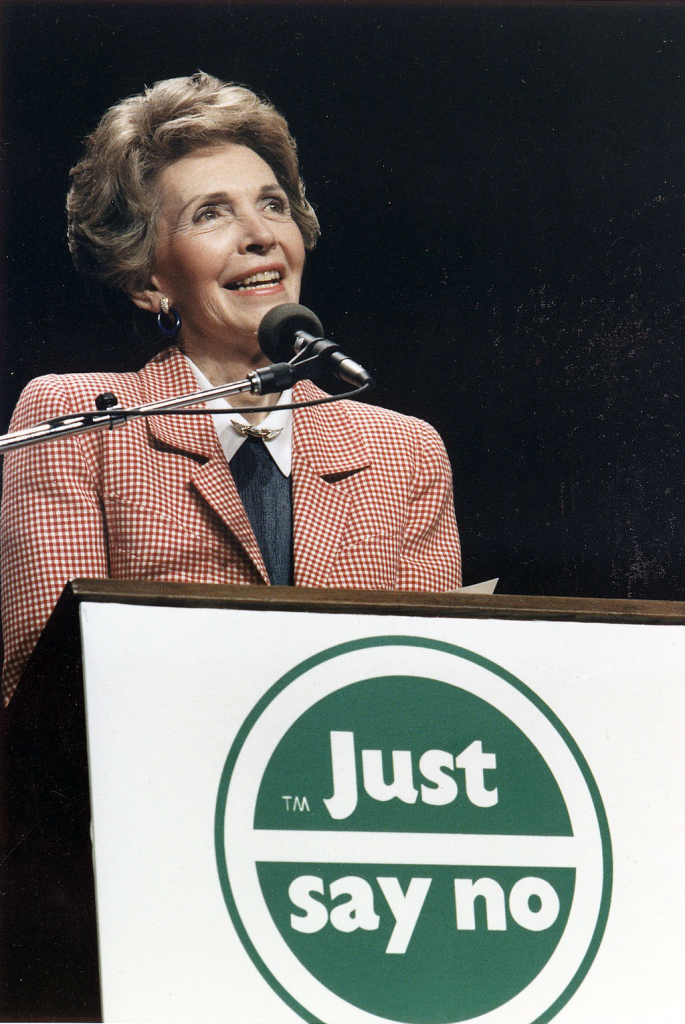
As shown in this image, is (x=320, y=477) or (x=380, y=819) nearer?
(x=380, y=819)

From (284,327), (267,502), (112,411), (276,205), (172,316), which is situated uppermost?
(276,205)

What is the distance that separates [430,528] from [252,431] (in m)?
0.44

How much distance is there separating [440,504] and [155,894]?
Answer: 135 cm

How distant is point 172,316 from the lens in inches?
110

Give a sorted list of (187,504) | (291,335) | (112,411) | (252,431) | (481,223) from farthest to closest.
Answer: (481,223) < (252,431) < (187,504) < (291,335) < (112,411)

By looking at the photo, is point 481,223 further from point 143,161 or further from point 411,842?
point 411,842

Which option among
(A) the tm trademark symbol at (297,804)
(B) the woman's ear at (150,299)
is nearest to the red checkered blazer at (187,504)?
(B) the woman's ear at (150,299)

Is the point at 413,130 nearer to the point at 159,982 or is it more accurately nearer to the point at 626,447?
the point at 626,447

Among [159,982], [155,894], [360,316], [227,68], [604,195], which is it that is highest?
[227,68]

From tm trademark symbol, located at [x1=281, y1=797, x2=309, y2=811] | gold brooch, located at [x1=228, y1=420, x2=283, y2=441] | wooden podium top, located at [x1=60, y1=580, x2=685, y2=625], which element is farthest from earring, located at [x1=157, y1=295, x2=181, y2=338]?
tm trademark symbol, located at [x1=281, y1=797, x2=309, y2=811]

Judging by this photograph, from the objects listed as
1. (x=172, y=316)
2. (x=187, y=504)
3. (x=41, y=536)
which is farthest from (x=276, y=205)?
(x=41, y=536)

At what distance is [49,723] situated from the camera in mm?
1808

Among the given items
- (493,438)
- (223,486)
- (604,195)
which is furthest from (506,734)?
(604,195)

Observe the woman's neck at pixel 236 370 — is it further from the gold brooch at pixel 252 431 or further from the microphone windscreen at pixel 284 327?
the microphone windscreen at pixel 284 327
